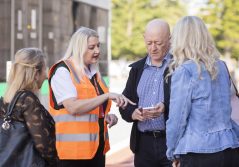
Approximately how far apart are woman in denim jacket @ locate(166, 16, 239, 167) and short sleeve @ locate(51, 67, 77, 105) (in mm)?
1030

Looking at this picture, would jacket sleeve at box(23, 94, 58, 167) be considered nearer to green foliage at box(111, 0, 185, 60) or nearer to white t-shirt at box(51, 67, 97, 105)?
white t-shirt at box(51, 67, 97, 105)

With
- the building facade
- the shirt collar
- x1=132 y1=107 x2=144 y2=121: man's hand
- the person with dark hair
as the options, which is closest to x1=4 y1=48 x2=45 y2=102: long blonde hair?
the person with dark hair

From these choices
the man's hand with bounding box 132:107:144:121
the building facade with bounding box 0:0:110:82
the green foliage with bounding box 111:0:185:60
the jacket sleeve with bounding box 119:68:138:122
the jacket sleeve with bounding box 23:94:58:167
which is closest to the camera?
the jacket sleeve with bounding box 23:94:58:167

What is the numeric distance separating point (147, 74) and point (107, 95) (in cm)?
51

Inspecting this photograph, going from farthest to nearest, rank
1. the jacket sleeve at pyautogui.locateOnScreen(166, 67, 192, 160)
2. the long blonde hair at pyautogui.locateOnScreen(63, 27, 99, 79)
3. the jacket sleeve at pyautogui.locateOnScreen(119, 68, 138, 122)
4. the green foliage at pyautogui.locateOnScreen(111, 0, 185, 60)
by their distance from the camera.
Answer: the green foliage at pyautogui.locateOnScreen(111, 0, 185, 60)
the jacket sleeve at pyautogui.locateOnScreen(119, 68, 138, 122)
the long blonde hair at pyautogui.locateOnScreen(63, 27, 99, 79)
the jacket sleeve at pyautogui.locateOnScreen(166, 67, 192, 160)

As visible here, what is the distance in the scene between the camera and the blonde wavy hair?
183 inches

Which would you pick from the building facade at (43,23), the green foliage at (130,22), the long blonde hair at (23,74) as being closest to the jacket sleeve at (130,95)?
the long blonde hair at (23,74)

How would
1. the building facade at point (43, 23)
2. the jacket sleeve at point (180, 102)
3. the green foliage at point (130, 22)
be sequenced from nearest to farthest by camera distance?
the jacket sleeve at point (180, 102) → the building facade at point (43, 23) → the green foliage at point (130, 22)

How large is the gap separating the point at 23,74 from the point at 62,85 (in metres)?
0.47

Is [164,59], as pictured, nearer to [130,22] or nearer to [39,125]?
[39,125]

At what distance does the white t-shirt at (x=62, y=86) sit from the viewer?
546cm

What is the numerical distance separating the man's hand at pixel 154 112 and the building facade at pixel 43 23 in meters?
5.58

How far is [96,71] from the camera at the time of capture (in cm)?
580

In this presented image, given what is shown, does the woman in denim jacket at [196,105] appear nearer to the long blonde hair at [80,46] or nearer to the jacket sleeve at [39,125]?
the jacket sleeve at [39,125]
